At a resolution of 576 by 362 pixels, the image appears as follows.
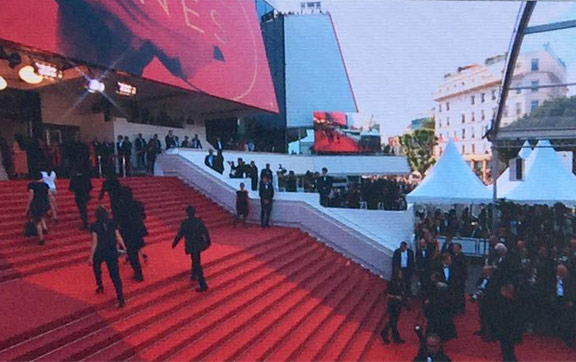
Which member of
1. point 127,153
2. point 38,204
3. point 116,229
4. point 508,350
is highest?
point 127,153

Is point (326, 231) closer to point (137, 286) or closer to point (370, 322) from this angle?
point (370, 322)

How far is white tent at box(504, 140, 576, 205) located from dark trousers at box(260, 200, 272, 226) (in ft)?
Answer: 28.6

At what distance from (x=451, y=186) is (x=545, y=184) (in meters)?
3.24

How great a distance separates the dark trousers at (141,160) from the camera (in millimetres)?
14144

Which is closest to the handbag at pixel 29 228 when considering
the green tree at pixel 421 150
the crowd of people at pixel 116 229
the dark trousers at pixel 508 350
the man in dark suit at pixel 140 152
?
the crowd of people at pixel 116 229

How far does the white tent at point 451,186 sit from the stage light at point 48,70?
12367mm

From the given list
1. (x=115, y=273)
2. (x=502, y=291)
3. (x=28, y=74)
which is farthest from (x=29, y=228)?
(x=502, y=291)

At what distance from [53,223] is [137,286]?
11.9 ft

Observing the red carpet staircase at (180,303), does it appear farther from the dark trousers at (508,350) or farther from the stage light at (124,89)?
the stage light at (124,89)

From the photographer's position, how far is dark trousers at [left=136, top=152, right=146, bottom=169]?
14144 mm

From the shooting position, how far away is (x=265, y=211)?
10.5 m

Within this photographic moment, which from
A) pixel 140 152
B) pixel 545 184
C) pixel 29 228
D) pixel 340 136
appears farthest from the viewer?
pixel 340 136

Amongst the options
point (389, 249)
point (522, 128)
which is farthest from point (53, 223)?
point (522, 128)

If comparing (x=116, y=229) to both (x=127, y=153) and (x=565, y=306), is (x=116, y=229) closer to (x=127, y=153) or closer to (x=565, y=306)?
(x=565, y=306)
